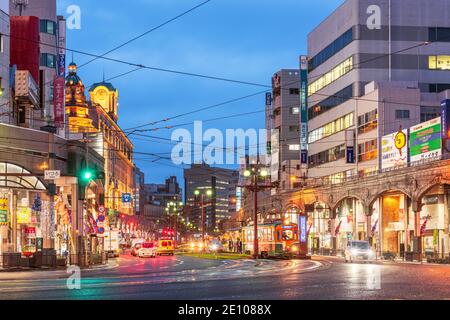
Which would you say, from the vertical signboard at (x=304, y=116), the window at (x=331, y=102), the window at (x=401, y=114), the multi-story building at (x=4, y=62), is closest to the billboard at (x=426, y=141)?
the window at (x=401, y=114)

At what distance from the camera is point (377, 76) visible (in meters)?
92.9

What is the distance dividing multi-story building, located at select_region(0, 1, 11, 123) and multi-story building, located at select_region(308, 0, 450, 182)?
129 ft

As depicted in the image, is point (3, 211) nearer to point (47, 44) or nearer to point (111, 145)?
point (47, 44)

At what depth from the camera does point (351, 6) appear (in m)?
95.0

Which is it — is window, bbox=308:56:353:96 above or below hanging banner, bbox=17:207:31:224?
above

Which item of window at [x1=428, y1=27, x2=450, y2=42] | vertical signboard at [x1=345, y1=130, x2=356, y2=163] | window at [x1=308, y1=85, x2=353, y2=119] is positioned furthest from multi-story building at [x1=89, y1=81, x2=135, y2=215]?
window at [x1=428, y1=27, x2=450, y2=42]

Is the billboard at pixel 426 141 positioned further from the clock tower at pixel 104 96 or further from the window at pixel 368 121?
the clock tower at pixel 104 96

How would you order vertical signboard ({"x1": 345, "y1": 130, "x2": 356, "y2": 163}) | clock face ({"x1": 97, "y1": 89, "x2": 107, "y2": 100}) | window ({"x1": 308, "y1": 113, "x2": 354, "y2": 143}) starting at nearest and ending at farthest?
vertical signboard ({"x1": 345, "y1": 130, "x2": 356, "y2": 163}), window ({"x1": 308, "y1": 113, "x2": 354, "y2": 143}), clock face ({"x1": 97, "y1": 89, "x2": 107, "y2": 100})

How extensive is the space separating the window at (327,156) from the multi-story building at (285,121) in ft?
58.6

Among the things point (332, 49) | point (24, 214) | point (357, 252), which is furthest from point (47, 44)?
point (357, 252)

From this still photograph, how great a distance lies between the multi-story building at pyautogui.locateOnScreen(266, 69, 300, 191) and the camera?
128 m

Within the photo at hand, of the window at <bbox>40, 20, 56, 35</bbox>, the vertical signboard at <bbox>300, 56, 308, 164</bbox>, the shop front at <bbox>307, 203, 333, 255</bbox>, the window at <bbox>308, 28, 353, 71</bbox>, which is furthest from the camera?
the vertical signboard at <bbox>300, 56, 308, 164</bbox>

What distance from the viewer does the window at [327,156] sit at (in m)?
96.8

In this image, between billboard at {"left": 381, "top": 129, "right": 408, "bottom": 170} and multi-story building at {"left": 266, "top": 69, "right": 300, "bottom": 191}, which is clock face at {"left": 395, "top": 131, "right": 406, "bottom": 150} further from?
multi-story building at {"left": 266, "top": 69, "right": 300, "bottom": 191}
